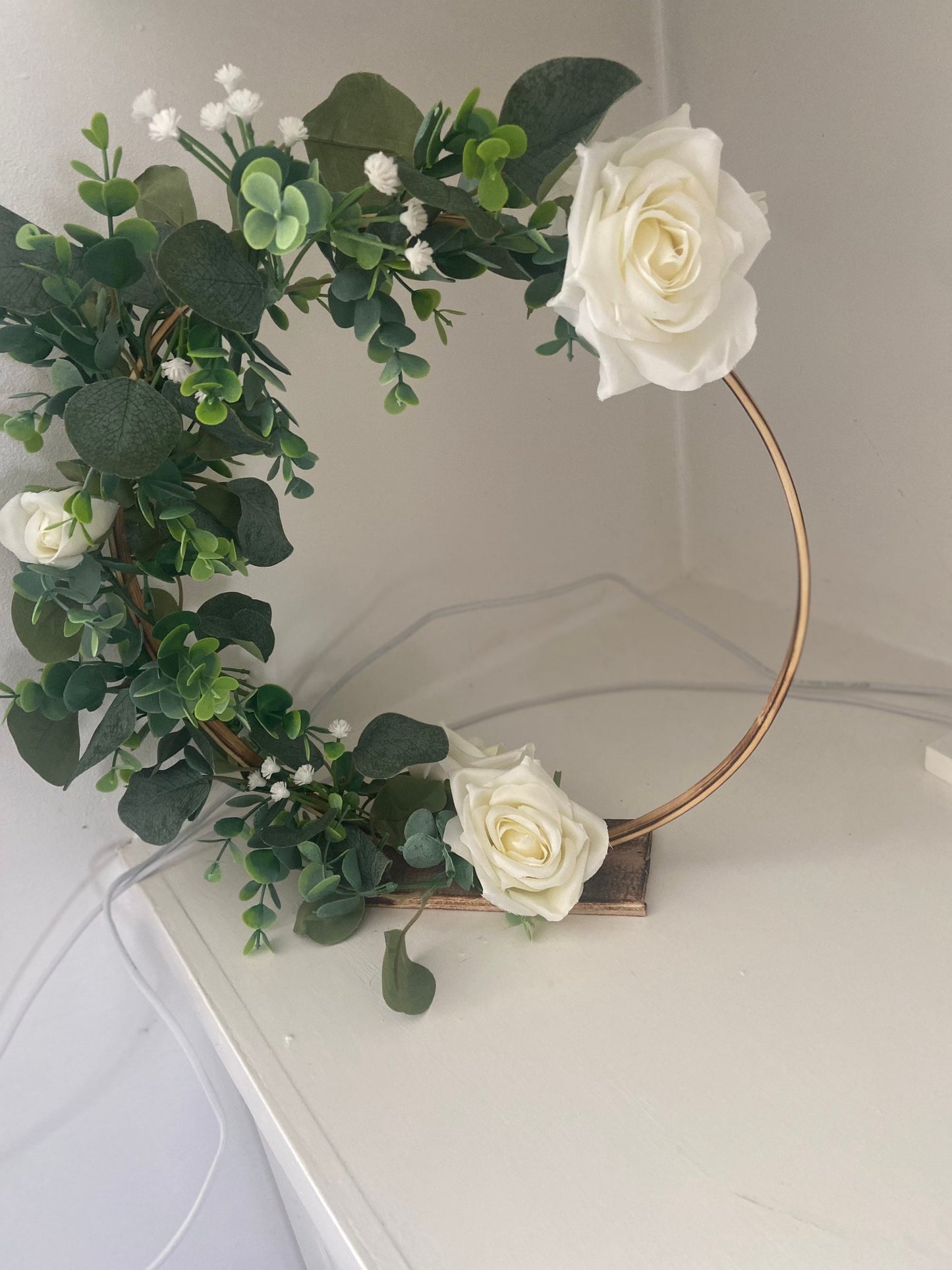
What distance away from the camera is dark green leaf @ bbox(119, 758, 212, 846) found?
2.39 feet

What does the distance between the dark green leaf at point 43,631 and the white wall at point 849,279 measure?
71 cm

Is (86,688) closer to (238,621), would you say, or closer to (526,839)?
(238,621)

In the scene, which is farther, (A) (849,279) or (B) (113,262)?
(A) (849,279)

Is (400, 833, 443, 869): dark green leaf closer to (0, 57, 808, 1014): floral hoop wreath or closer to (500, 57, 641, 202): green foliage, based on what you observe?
(0, 57, 808, 1014): floral hoop wreath

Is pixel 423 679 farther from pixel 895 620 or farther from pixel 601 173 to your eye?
pixel 601 173

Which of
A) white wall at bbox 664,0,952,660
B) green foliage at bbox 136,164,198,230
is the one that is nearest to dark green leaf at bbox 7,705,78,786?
green foliage at bbox 136,164,198,230

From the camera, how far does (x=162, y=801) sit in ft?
2.41

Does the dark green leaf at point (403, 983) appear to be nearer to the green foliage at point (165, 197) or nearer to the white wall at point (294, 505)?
the white wall at point (294, 505)

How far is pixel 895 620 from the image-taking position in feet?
3.38

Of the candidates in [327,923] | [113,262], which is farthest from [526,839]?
[113,262]

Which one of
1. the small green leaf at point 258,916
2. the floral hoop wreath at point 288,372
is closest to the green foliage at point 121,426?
the floral hoop wreath at point 288,372

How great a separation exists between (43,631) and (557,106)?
457mm

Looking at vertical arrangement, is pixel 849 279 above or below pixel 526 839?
above

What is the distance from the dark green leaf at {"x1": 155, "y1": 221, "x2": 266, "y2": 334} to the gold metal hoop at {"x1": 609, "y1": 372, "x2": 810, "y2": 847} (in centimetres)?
27
